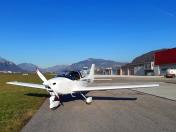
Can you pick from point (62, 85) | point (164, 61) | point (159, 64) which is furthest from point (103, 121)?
point (159, 64)

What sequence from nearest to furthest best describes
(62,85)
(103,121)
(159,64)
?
1. (103,121)
2. (62,85)
3. (159,64)

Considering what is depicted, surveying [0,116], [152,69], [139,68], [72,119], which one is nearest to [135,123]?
[72,119]

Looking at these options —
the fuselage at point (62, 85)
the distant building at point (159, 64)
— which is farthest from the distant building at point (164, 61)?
the fuselage at point (62, 85)

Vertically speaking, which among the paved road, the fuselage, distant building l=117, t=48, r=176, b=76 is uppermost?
distant building l=117, t=48, r=176, b=76

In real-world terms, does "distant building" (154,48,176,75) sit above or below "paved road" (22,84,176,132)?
above

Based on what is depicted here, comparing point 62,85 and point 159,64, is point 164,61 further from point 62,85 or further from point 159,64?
point 62,85

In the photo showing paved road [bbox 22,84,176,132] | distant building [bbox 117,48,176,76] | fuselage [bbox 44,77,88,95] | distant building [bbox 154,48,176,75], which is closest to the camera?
paved road [bbox 22,84,176,132]

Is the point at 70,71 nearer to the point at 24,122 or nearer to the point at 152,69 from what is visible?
the point at 24,122

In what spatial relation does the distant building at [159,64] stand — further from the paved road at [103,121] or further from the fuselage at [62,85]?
the paved road at [103,121]

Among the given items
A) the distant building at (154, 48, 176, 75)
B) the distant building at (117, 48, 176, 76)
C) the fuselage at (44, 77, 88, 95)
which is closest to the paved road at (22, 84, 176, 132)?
the fuselage at (44, 77, 88, 95)

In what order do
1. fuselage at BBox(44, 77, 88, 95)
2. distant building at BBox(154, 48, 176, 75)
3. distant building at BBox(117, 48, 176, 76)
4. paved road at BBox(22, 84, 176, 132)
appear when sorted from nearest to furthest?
paved road at BBox(22, 84, 176, 132) < fuselage at BBox(44, 77, 88, 95) < distant building at BBox(154, 48, 176, 75) < distant building at BBox(117, 48, 176, 76)

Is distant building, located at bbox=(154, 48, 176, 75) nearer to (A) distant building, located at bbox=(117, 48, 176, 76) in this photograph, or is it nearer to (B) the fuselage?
(A) distant building, located at bbox=(117, 48, 176, 76)

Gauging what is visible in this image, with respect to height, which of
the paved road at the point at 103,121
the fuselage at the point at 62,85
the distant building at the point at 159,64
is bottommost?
the paved road at the point at 103,121

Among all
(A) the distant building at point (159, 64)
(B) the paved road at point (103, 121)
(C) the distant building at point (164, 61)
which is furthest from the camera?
(A) the distant building at point (159, 64)
